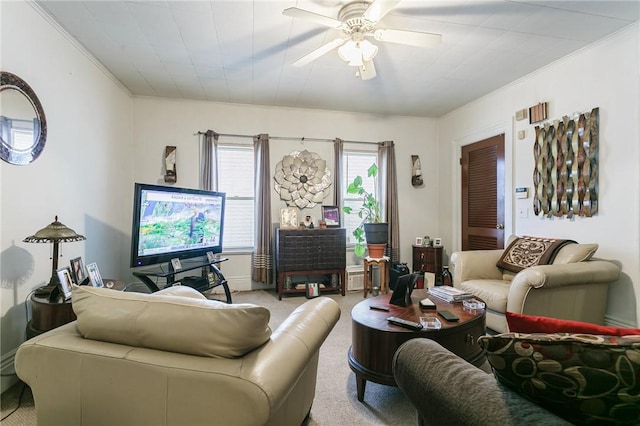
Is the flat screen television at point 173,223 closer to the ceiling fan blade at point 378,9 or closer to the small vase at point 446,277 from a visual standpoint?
the ceiling fan blade at point 378,9

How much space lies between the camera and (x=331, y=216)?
14.1 ft

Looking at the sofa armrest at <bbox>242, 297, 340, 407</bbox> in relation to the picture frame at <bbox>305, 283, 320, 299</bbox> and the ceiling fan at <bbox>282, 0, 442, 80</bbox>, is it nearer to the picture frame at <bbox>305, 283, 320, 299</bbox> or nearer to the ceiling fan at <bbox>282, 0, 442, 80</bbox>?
the ceiling fan at <bbox>282, 0, 442, 80</bbox>

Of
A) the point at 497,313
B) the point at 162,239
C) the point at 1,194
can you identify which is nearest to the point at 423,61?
the point at 497,313

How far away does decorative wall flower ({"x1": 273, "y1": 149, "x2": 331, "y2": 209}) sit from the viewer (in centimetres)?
428

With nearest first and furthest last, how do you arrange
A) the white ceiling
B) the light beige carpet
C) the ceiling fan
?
the light beige carpet
the ceiling fan
the white ceiling

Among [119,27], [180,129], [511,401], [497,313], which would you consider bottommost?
[497,313]

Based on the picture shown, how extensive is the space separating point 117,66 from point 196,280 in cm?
239

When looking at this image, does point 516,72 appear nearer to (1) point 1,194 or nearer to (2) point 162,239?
(2) point 162,239

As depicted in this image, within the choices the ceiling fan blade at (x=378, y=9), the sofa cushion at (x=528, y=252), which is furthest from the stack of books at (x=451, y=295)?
the ceiling fan blade at (x=378, y=9)

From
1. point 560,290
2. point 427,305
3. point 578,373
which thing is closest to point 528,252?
point 560,290

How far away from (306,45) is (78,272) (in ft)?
8.45

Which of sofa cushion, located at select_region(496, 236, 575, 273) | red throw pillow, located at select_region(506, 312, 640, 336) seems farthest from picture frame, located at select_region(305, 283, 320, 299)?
red throw pillow, located at select_region(506, 312, 640, 336)

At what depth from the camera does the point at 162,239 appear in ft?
9.63

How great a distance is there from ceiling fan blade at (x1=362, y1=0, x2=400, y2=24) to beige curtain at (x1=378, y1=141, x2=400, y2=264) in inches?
105
